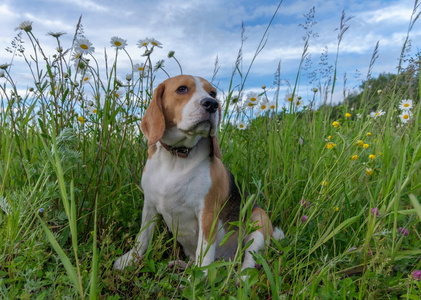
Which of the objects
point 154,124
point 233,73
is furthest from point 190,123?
point 233,73

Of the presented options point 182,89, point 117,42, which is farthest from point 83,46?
point 182,89

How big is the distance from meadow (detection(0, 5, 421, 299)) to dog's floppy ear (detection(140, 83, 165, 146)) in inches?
7.4

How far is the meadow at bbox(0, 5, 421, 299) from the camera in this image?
1730 mm

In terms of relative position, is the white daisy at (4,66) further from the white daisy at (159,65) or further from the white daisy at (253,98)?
the white daisy at (253,98)

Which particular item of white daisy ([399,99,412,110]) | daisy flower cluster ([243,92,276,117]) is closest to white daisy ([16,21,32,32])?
daisy flower cluster ([243,92,276,117])

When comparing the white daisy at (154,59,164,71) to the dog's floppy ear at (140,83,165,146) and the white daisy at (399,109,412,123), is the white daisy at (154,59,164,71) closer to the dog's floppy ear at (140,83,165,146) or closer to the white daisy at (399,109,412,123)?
the dog's floppy ear at (140,83,165,146)

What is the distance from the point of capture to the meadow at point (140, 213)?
1730mm

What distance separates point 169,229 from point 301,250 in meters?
1.04

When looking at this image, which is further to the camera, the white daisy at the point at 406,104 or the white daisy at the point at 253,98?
the white daisy at the point at 406,104

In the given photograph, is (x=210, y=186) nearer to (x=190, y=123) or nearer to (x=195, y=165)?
(x=195, y=165)

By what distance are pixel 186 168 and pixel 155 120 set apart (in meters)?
0.43

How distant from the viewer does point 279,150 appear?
3.46m

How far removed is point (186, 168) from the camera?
2.54 meters

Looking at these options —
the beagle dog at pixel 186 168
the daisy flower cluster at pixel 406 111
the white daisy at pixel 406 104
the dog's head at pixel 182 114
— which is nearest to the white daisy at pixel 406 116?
the daisy flower cluster at pixel 406 111
